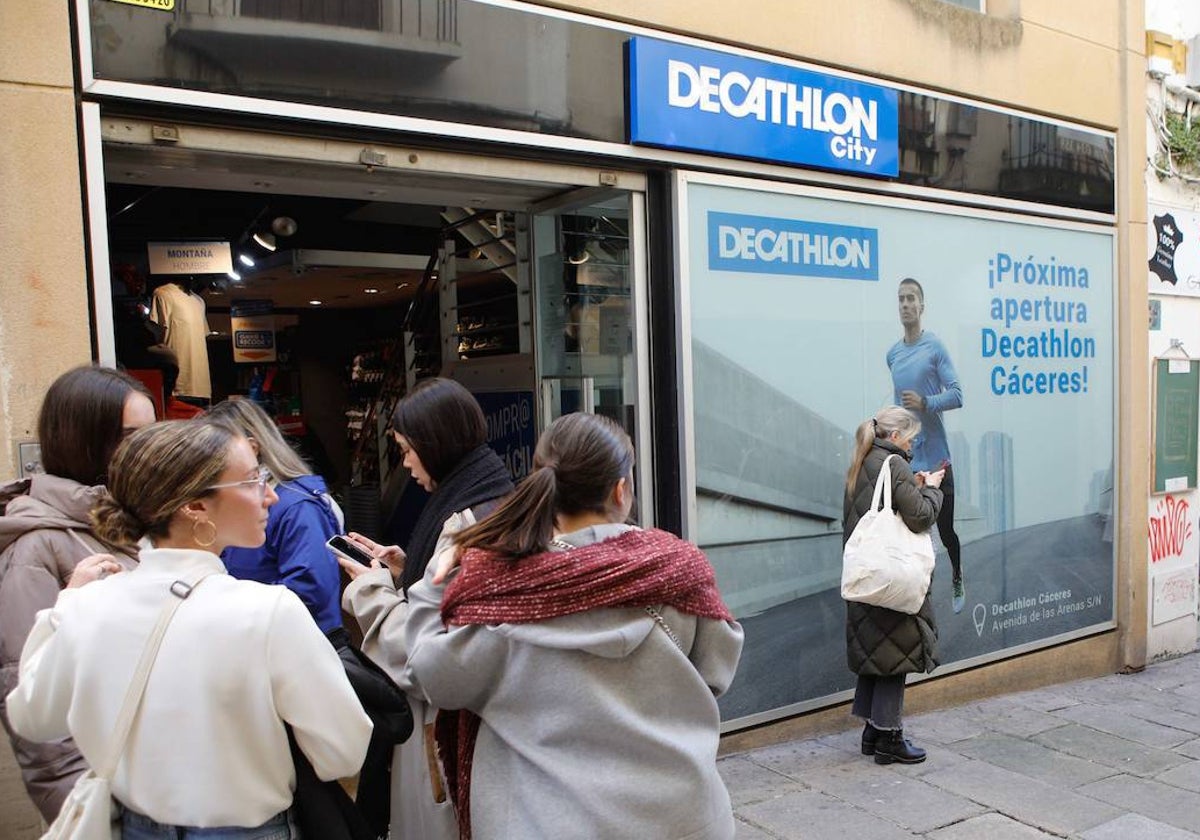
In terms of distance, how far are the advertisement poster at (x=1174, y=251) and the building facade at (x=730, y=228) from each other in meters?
0.29

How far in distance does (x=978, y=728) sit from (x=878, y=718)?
1.13 m

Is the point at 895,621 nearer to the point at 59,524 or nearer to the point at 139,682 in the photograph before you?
the point at 59,524

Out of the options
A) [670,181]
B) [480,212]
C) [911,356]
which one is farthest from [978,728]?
[480,212]

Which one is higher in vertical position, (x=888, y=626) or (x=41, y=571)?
(x=41, y=571)

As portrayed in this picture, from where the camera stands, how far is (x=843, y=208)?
5910mm

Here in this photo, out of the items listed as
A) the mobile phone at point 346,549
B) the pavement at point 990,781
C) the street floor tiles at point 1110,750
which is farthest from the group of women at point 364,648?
the street floor tiles at point 1110,750

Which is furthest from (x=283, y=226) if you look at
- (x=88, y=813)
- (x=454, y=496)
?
(x=88, y=813)

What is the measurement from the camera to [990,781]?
17.0 feet

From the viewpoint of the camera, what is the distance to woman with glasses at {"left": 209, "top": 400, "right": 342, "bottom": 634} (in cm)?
313

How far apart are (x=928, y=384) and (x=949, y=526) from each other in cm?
91

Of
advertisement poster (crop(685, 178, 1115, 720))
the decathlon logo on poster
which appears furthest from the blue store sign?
the decathlon logo on poster

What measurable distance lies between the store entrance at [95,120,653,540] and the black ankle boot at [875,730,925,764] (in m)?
1.80

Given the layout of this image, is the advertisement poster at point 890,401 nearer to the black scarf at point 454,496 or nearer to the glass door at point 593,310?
the glass door at point 593,310

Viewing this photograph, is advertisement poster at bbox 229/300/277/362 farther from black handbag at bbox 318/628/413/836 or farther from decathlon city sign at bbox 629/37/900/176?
black handbag at bbox 318/628/413/836
